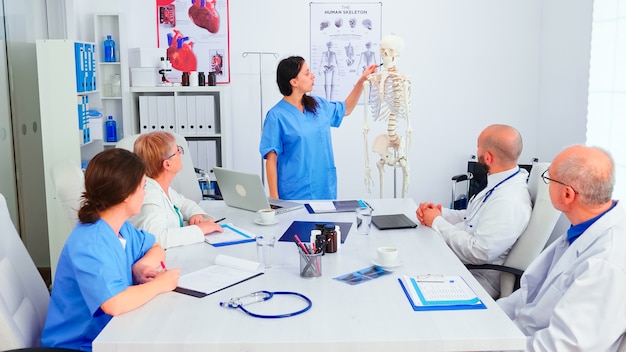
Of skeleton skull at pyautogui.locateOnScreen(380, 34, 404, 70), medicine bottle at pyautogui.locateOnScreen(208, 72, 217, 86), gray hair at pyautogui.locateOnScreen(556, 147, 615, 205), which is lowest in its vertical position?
gray hair at pyautogui.locateOnScreen(556, 147, 615, 205)

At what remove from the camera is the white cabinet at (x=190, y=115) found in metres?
5.10

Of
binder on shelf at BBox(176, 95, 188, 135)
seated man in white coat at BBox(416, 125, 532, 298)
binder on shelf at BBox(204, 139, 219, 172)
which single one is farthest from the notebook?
binder on shelf at BBox(176, 95, 188, 135)

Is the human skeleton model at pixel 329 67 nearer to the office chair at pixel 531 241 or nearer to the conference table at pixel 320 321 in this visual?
the office chair at pixel 531 241

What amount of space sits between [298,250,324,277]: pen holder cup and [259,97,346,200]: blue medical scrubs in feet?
5.30

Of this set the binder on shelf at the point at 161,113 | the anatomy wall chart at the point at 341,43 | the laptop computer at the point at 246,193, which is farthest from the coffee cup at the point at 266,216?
the anatomy wall chart at the point at 341,43

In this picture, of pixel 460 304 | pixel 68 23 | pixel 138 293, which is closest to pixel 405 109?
pixel 460 304

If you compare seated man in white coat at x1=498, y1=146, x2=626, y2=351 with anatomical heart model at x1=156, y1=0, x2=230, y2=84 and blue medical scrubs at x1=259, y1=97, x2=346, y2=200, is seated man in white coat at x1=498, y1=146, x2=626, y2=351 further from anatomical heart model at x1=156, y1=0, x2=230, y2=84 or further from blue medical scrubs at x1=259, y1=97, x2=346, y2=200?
anatomical heart model at x1=156, y1=0, x2=230, y2=84

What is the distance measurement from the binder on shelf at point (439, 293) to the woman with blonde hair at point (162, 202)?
3.11ft

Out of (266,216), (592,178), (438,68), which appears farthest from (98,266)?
(438,68)

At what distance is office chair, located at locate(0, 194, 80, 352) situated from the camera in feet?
6.26

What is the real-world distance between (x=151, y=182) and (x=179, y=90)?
2.50 metres

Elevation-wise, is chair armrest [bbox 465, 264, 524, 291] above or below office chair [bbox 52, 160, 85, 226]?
below

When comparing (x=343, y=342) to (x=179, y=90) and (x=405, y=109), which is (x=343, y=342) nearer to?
(x=405, y=109)

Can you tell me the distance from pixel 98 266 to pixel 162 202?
82cm
